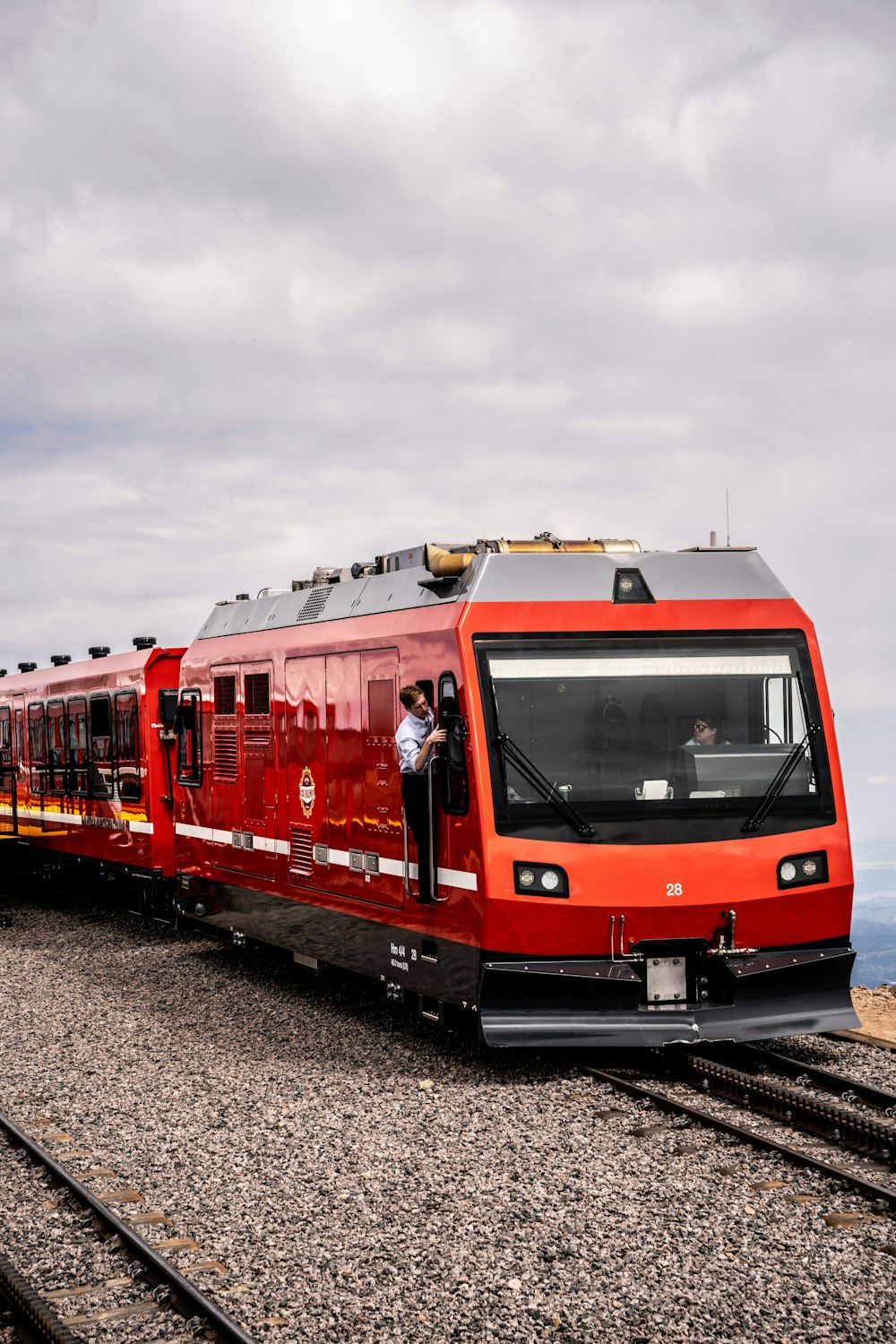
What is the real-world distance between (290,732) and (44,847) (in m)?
11.2

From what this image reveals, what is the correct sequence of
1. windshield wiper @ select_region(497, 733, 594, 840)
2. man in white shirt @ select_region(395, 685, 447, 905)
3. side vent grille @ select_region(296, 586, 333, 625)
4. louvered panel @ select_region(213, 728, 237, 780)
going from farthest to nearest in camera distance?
louvered panel @ select_region(213, 728, 237, 780)
side vent grille @ select_region(296, 586, 333, 625)
man in white shirt @ select_region(395, 685, 447, 905)
windshield wiper @ select_region(497, 733, 594, 840)

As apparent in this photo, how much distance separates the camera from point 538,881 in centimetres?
818

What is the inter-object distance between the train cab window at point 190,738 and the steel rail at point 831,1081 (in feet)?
21.1

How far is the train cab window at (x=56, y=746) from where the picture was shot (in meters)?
20.1

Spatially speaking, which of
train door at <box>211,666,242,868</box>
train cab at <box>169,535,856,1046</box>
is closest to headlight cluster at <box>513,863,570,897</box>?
train cab at <box>169,535,856,1046</box>

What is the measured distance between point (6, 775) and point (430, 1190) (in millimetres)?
17614

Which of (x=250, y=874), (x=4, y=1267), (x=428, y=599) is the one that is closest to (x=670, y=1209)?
(x=4, y=1267)

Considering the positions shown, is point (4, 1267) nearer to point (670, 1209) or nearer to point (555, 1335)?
point (555, 1335)

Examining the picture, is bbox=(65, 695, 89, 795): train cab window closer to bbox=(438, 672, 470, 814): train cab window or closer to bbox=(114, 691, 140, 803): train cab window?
bbox=(114, 691, 140, 803): train cab window

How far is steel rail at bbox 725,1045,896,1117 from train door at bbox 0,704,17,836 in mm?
16147

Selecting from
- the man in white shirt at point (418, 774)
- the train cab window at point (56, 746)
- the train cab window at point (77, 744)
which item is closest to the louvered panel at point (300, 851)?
the man in white shirt at point (418, 774)

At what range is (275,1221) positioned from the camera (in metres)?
6.29

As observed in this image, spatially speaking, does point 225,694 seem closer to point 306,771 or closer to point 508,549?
point 306,771

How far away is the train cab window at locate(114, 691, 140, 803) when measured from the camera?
56.6ft
